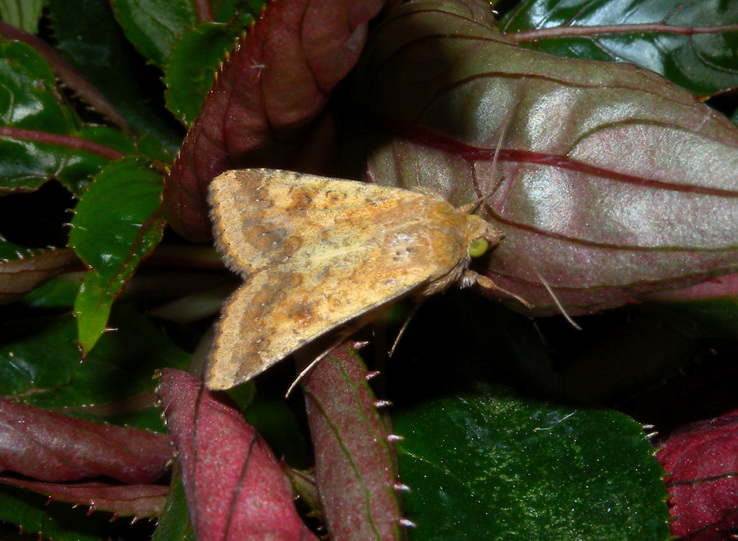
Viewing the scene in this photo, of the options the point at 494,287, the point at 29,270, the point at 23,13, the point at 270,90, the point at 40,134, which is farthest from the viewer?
the point at 23,13

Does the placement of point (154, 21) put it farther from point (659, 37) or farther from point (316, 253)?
point (659, 37)

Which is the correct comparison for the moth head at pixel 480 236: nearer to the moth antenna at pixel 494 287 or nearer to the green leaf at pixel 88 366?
the moth antenna at pixel 494 287

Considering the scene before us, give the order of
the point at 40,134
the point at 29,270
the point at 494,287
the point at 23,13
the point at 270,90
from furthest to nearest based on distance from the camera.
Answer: the point at 23,13
the point at 40,134
the point at 29,270
the point at 494,287
the point at 270,90

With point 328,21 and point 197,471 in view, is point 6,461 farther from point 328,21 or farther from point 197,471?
point 328,21

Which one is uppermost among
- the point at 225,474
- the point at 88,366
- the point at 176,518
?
the point at 225,474

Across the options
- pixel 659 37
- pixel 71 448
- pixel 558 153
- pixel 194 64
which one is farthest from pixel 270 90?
pixel 659 37
